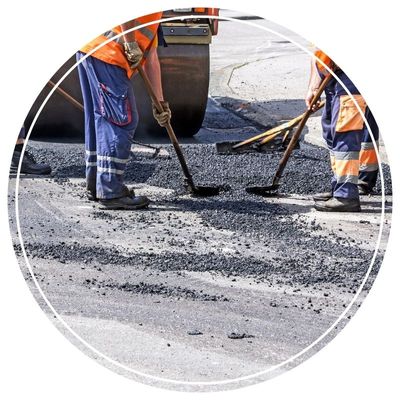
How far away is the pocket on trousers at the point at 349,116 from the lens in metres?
4.86

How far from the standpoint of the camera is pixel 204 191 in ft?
17.5

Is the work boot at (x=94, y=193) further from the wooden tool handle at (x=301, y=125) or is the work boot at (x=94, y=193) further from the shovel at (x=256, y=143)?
the shovel at (x=256, y=143)

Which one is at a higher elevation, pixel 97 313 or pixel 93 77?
pixel 93 77

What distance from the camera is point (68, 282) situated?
406cm

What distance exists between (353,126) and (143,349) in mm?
2046

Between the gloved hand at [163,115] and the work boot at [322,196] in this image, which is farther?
the work boot at [322,196]

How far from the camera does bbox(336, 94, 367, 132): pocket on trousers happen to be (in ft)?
15.9

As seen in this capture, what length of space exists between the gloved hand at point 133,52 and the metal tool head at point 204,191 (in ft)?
3.05

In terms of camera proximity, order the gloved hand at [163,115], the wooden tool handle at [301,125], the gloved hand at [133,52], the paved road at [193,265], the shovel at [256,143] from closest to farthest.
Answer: the paved road at [193,265], the gloved hand at [133,52], the wooden tool handle at [301,125], the gloved hand at [163,115], the shovel at [256,143]

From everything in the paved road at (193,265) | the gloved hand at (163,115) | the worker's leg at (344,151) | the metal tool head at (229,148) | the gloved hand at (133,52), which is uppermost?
the gloved hand at (133,52)

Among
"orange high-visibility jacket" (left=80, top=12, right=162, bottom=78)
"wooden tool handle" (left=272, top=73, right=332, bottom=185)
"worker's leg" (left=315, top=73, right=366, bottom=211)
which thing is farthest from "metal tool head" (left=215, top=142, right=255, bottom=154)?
"orange high-visibility jacket" (left=80, top=12, right=162, bottom=78)

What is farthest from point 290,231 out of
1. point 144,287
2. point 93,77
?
point 93,77

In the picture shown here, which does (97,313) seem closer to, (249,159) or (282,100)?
(249,159)

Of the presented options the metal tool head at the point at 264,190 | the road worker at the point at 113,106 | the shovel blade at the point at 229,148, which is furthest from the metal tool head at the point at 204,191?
the shovel blade at the point at 229,148
